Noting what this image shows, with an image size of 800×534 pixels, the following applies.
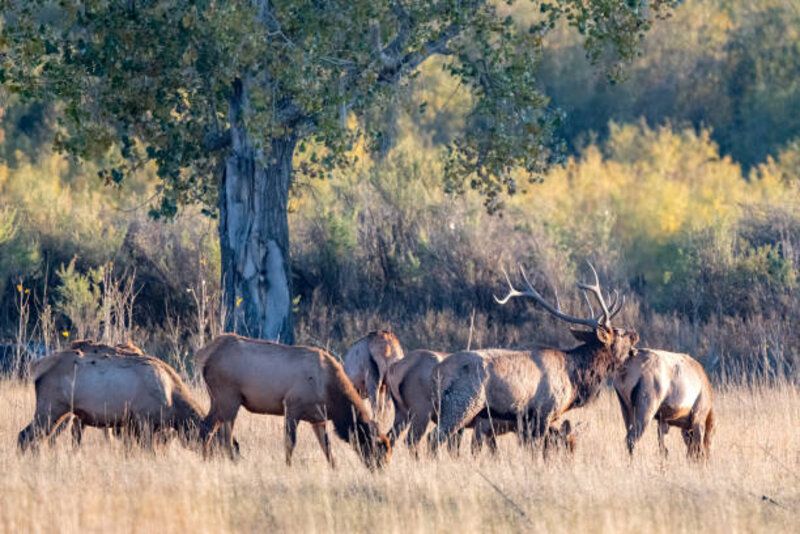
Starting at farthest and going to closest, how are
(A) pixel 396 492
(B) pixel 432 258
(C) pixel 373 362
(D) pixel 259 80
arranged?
(B) pixel 432 258
(D) pixel 259 80
(C) pixel 373 362
(A) pixel 396 492

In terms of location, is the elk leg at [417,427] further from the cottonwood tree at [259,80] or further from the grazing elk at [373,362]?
the cottonwood tree at [259,80]

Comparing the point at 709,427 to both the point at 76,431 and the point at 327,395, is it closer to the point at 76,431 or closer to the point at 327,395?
the point at 327,395

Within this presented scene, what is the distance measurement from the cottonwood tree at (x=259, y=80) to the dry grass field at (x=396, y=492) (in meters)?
4.52

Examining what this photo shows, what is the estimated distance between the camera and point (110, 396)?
483 inches

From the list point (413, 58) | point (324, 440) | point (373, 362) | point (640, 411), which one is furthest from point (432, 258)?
point (324, 440)

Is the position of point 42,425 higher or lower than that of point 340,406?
lower

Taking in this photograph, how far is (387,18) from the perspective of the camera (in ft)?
55.5

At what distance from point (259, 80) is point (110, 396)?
559 cm

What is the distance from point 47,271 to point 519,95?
32.4 feet

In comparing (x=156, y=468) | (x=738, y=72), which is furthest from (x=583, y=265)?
(x=738, y=72)

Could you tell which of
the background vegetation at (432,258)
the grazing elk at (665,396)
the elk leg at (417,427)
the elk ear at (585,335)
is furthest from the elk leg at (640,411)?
the background vegetation at (432,258)

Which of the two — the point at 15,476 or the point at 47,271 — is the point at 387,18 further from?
the point at 47,271

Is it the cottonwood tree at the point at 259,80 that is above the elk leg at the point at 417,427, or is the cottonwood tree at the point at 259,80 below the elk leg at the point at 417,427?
above

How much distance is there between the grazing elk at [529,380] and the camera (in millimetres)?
12234
